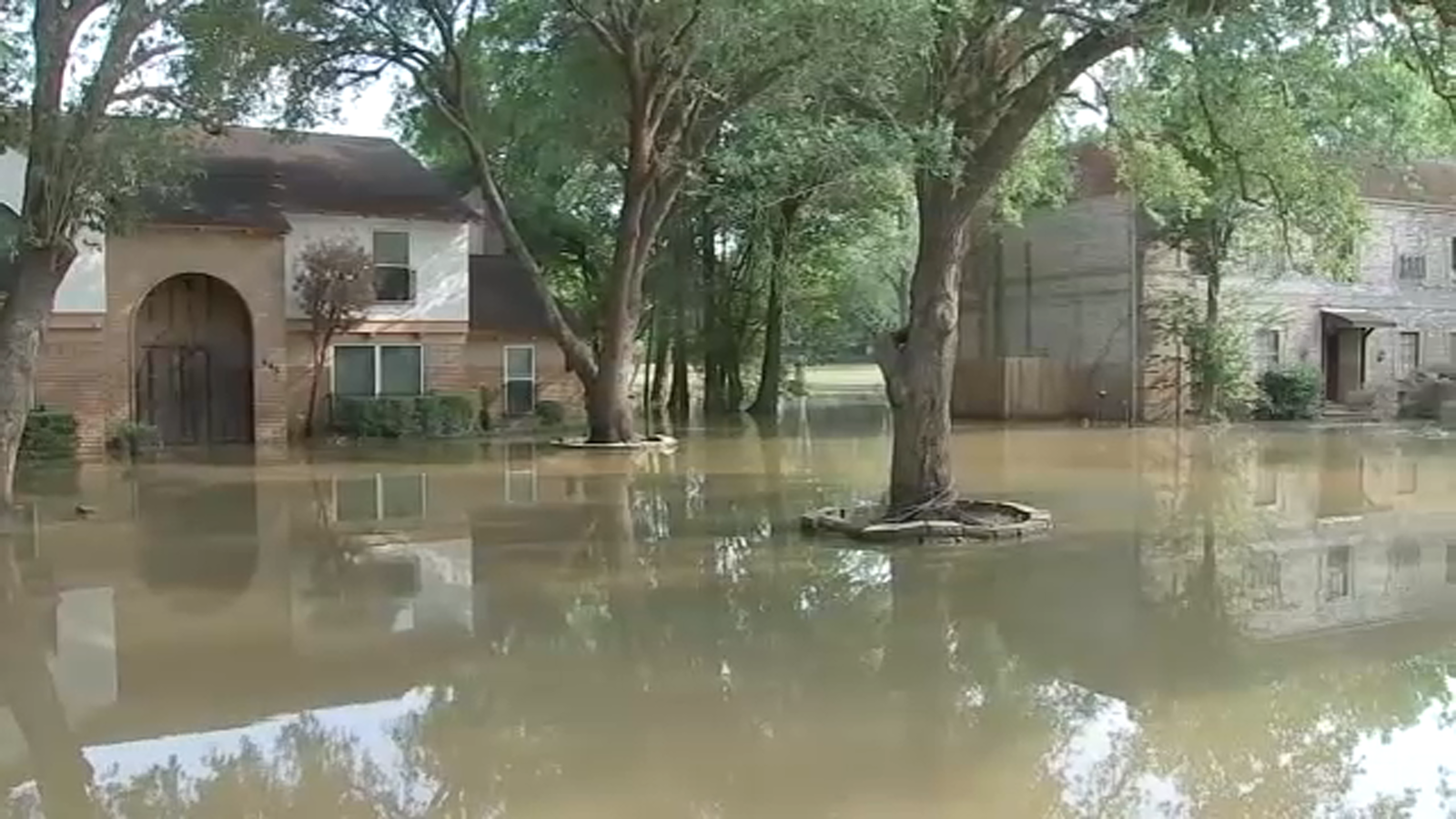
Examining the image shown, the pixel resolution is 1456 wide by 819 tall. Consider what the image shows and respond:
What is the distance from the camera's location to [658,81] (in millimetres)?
20719

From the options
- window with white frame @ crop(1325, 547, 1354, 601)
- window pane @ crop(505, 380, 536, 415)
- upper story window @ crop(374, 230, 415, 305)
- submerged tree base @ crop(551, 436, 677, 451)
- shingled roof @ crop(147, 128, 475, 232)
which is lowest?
window with white frame @ crop(1325, 547, 1354, 601)

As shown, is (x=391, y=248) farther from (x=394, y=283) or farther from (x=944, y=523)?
(x=944, y=523)

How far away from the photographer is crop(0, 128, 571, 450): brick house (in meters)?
22.6

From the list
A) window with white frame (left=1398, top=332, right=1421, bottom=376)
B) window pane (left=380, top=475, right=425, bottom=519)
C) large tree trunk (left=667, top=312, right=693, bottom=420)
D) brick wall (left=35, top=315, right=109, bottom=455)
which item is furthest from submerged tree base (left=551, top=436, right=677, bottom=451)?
window with white frame (left=1398, top=332, right=1421, bottom=376)

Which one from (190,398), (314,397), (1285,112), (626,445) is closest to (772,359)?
(626,445)

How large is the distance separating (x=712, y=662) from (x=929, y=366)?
219 inches

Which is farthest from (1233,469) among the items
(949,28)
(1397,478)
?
(949,28)

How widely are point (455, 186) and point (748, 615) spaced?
892 inches

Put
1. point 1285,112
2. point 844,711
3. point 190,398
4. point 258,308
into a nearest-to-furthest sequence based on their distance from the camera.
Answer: point 844,711, point 1285,112, point 258,308, point 190,398

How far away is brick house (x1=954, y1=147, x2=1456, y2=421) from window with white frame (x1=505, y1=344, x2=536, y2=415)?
9.94m

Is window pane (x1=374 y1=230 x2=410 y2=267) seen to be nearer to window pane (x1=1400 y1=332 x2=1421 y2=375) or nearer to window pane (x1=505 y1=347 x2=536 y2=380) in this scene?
window pane (x1=505 y1=347 x2=536 y2=380)

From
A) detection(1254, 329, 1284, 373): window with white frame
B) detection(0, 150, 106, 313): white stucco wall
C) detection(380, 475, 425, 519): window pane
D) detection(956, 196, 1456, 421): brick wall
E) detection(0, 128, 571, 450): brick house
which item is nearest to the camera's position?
detection(380, 475, 425, 519): window pane

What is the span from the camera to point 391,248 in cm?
2620

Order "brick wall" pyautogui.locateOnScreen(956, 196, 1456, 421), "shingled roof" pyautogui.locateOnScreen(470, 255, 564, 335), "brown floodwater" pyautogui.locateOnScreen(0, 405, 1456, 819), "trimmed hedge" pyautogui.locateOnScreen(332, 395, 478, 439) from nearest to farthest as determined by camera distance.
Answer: "brown floodwater" pyautogui.locateOnScreen(0, 405, 1456, 819) < "trimmed hedge" pyautogui.locateOnScreen(332, 395, 478, 439) < "shingled roof" pyautogui.locateOnScreen(470, 255, 564, 335) < "brick wall" pyautogui.locateOnScreen(956, 196, 1456, 421)
